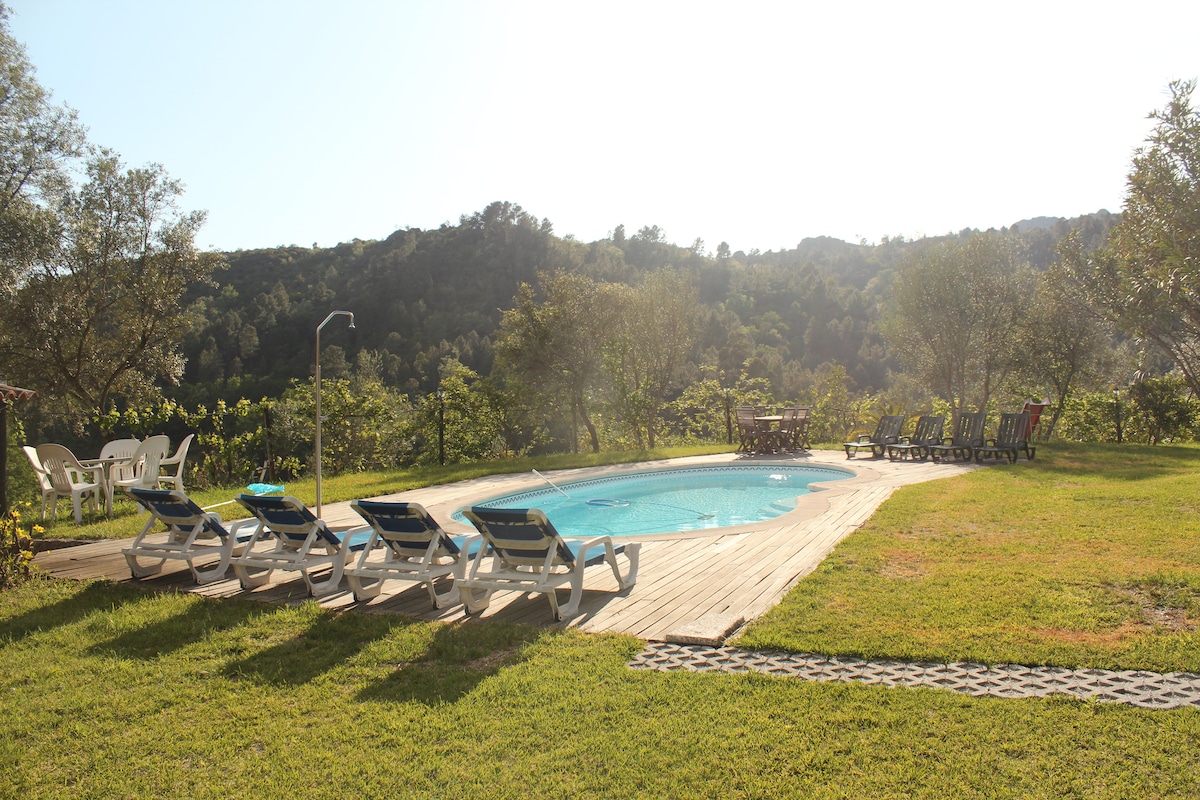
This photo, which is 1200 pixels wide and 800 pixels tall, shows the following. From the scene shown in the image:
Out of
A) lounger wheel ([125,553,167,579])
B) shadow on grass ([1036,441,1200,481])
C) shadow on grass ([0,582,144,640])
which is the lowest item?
shadow on grass ([1036,441,1200,481])

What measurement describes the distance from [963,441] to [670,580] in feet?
30.8

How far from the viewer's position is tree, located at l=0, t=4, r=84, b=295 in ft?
44.1

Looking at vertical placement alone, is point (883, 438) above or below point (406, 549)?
below

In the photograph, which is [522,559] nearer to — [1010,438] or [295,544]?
[295,544]

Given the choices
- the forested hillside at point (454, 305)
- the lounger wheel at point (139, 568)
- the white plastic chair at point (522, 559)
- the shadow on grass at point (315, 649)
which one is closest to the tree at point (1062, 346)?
the forested hillside at point (454, 305)

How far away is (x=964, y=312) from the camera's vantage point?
69.1 ft

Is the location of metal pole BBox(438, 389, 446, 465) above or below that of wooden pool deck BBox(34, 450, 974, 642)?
above

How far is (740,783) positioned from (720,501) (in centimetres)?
883

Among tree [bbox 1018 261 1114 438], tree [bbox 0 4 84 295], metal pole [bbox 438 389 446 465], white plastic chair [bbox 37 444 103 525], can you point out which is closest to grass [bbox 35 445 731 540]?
white plastic chair [bbox 37 444 103 525]

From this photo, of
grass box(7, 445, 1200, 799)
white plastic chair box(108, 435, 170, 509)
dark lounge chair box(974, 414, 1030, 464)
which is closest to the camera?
grass box(7, 445, 1200, 799)

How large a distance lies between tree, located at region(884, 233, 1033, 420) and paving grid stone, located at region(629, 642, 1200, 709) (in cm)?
1855

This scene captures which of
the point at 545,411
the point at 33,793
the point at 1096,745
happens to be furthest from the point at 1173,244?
the point at 545,411

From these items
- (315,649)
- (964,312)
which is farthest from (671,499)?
(964,312)

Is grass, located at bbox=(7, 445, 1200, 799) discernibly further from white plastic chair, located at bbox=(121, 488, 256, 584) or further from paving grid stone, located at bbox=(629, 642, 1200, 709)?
white plastic chair, located at bbox=(121, 488, 256, 584)
